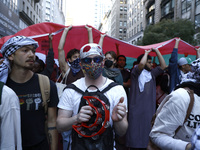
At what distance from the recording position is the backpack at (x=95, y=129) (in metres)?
1.55

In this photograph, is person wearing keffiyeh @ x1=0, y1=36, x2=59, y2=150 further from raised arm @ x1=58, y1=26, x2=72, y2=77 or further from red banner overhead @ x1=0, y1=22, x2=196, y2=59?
red banner overhead @ x1=0, y1=22, x2=196, y2=59

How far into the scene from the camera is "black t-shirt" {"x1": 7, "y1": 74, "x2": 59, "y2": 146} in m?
1.98

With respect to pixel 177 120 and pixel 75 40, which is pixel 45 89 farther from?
pixel 75 40

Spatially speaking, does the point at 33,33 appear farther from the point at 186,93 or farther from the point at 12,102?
the point at 186,93

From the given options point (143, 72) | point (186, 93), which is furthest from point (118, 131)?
point (143, 72)

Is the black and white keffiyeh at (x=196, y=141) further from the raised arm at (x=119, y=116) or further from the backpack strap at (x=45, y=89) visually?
the backpack strap at (x=45, y=89)

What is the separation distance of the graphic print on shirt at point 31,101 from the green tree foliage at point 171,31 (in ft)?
52.2

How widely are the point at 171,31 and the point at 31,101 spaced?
17.2m

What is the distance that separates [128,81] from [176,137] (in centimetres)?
255

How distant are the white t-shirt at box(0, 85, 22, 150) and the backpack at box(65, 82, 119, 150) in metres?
0.49

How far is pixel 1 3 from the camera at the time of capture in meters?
Result: 18.5

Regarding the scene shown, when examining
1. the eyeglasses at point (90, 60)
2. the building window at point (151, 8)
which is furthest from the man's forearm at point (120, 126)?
the building window at point (151, 8)

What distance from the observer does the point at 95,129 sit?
1.63m

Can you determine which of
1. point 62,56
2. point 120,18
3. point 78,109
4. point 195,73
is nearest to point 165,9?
point 62,56
